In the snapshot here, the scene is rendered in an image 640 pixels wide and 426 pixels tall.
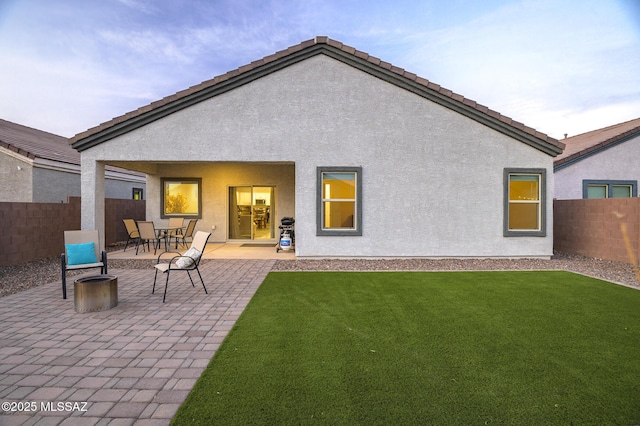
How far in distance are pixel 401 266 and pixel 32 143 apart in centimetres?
1741

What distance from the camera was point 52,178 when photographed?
13875 millimetres

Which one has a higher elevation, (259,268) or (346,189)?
(346,189)

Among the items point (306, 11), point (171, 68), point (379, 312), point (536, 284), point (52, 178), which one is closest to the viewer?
point (379, 312)

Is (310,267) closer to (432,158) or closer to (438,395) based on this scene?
(432,158)

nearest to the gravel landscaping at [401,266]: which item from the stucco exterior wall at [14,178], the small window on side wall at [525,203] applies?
the small window on side wall at [525,203]

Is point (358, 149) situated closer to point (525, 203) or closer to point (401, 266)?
point (401, 266)

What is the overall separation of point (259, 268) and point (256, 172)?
5.62m

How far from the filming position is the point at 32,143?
47.7 feet

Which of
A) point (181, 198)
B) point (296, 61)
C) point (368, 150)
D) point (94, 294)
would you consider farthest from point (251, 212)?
point (94, 294)

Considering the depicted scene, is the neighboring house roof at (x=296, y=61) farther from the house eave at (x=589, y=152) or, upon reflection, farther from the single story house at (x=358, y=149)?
the house eave at (x=589, y=152)

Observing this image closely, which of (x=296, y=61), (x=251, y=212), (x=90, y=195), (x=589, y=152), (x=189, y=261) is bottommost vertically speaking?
(x=189, y=261)

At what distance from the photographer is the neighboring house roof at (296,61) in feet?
28.2

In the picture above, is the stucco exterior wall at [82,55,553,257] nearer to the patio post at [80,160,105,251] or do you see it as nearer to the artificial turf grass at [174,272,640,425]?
the patio post at [80,160,105,251]

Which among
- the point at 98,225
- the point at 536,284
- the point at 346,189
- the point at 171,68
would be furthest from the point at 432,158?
the point at 171,68
